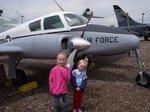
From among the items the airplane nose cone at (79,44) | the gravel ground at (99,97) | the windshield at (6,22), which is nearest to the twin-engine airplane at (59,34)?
the gravel ground at (99,97)

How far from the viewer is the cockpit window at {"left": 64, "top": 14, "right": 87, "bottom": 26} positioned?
9273 millimetres

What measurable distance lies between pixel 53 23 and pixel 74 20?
30.1 inches

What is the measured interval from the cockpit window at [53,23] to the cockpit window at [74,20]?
0.30 metres

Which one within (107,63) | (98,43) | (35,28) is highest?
(35,28)

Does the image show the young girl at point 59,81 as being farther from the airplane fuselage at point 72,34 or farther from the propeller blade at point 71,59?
the airplane fuselage at point 72,34

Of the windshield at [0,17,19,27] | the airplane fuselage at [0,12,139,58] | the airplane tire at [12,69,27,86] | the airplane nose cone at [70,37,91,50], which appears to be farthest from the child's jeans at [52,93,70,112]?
the windshield at [0,17,19,27]

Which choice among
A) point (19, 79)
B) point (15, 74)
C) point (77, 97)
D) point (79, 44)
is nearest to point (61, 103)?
point (77, 97)

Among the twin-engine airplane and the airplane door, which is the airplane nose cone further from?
the twin-engine airplane

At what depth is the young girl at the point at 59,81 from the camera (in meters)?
5.64

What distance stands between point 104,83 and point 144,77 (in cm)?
137

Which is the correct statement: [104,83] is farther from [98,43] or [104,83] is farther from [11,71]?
[11,71]

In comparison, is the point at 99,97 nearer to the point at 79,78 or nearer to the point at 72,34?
the point at 79,78

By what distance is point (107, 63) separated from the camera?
14.3 meters

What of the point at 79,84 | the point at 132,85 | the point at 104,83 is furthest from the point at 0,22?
the point at 79,84
